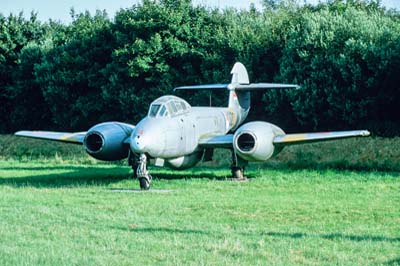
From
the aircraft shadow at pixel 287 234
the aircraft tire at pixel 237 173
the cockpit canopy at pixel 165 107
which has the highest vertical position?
the cockpit canopy at pixel 165 107

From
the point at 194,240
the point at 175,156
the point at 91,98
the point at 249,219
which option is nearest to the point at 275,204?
the point at 249,219

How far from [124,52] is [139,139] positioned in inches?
768

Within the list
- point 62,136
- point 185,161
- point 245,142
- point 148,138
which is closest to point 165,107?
point 148,138

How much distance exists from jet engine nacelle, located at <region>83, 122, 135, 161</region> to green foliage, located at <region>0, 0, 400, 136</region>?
38.2ft

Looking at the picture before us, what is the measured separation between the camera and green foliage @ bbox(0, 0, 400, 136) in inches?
1140

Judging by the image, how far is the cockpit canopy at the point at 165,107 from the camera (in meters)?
18.8

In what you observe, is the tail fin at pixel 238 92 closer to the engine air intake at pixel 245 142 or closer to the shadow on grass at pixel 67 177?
the shadow on grass at pixel 67 177

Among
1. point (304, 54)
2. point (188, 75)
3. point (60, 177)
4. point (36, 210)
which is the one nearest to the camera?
point (36, 210)

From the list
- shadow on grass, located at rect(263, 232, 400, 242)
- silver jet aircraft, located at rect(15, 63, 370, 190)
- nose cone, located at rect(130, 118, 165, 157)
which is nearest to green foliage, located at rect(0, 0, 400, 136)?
silver jet aircraft, located at rect(15, 63, 370, 190)

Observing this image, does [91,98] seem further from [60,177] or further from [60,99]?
[60,177]

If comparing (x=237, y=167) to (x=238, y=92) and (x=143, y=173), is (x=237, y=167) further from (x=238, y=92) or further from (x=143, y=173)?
(x=238, y=92)

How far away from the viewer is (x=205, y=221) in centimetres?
1180

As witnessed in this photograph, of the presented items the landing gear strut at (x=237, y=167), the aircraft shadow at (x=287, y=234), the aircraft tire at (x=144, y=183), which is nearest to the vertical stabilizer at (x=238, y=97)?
the landing gear strut at (x=237, y=167)

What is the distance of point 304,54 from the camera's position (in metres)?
30.2
